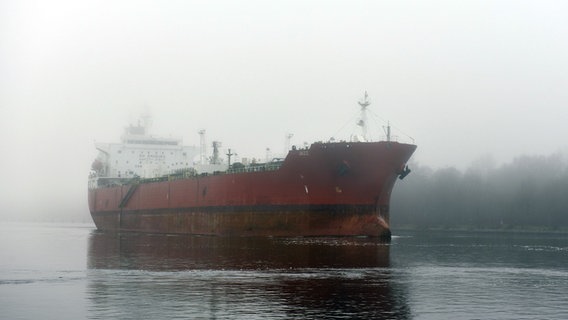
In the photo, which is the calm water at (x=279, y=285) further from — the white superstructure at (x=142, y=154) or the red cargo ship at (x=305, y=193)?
the white superstructure at (x=142, y=154)

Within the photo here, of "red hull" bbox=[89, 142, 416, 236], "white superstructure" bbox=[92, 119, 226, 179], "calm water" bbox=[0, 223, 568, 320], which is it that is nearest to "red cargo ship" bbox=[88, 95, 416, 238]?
"red hull" bbox=[89, 142, 416, 236]

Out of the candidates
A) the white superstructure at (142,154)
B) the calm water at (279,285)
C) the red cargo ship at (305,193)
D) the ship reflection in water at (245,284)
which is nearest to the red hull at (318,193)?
the red cargo ship at (305,193)

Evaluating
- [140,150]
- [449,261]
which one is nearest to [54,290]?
[449,261]

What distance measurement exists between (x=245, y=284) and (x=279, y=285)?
91 centimetres

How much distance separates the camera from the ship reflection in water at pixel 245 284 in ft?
47.3

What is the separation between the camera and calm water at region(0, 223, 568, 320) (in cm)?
1442

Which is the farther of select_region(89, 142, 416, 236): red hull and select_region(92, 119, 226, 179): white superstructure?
select_region(92, 119, 226, 179): white superstructure

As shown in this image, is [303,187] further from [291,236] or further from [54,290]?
[54,290]

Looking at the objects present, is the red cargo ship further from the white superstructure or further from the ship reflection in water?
the white superstructure

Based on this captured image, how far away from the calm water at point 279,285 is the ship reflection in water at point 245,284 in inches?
1.0

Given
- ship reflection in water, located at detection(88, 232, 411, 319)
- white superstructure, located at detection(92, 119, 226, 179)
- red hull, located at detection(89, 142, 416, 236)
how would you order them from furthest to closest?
white superstructure, located at detection(92, 119, 226, 179) < red hull, located at detection(89, 142, 416, 236) < ship reflection in water, located at detection(88, 232, 411, 319)

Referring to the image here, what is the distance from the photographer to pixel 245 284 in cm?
1866

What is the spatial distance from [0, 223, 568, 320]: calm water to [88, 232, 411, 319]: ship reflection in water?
3 centimetres

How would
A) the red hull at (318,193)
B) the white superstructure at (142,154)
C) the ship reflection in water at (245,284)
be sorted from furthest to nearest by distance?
1. the white superstructure at (142,154)
2. the red hull at (318,193)
3. the ship reflection in water at (245,284)
